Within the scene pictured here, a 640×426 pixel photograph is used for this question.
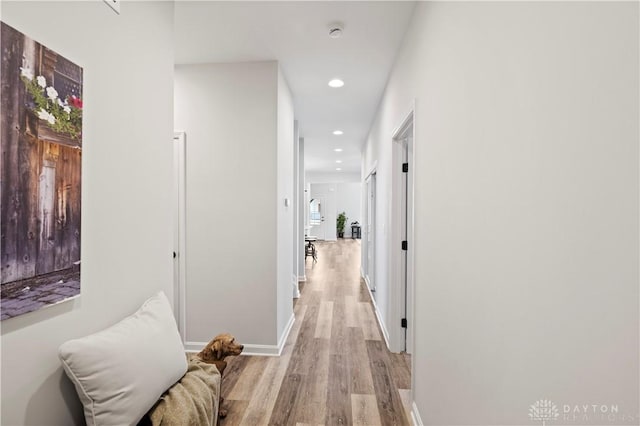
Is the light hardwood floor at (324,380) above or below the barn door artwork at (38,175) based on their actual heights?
below

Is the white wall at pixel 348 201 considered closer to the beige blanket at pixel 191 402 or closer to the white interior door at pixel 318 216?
the white interior door at pixel 318 216

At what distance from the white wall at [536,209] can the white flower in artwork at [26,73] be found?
56.8 inches

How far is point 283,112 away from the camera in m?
3.29

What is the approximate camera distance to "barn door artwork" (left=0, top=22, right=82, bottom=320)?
0.91 m

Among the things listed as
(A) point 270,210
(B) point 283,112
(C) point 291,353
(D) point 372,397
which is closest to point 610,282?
(D) point 372,397

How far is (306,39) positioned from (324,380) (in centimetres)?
272

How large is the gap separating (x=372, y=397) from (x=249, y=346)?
4.16ft

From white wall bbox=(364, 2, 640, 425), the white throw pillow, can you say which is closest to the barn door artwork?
the white throw pillow

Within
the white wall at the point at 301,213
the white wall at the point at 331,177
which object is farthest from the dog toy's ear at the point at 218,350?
the white wall at the point at 331,177

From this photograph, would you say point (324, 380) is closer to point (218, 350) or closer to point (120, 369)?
point (218, 350)

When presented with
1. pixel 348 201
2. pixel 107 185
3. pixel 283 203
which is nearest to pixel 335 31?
pixel 283 203

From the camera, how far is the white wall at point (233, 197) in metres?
2.97

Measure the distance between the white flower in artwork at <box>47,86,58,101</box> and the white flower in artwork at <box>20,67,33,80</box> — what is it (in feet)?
0.19

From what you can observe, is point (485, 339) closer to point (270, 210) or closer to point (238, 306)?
point (270, 210)
